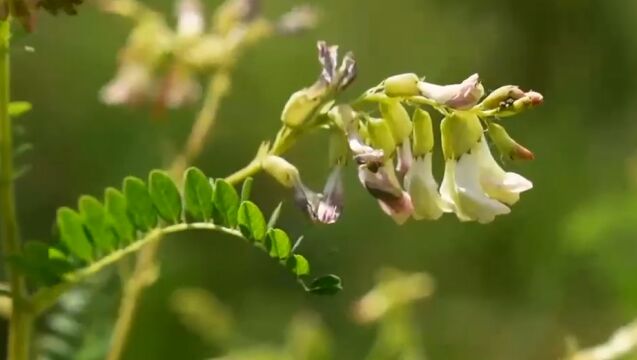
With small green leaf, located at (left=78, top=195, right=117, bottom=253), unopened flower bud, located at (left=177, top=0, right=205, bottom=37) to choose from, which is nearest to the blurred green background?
unopened flower bud, located at (left=177, top=0, right=205, bottom=37)

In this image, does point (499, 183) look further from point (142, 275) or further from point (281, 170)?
point (142, 275)

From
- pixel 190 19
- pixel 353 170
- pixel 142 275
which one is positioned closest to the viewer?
pixel 142 275

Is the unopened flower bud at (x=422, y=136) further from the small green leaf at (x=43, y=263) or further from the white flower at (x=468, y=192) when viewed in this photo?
the small green leaf at (x=43, y=263)

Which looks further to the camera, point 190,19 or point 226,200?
point 190,19

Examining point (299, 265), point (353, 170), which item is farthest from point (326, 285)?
point (353, 170)

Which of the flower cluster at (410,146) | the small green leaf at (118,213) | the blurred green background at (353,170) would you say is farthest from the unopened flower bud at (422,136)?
the blurred green background at (353,170)

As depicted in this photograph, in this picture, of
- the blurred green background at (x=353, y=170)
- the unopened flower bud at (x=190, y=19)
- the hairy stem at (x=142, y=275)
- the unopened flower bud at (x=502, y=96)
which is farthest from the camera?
the blurred green background at (x=353, y=170)
